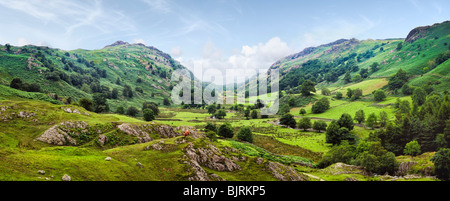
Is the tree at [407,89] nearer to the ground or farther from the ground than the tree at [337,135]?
farther from the ground

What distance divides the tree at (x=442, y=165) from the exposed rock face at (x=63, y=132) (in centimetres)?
7233

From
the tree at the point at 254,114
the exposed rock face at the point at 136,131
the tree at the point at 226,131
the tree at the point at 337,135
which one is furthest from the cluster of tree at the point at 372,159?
the tree at the point at 254,114

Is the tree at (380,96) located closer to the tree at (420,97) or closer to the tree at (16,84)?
the tree at (420,97)

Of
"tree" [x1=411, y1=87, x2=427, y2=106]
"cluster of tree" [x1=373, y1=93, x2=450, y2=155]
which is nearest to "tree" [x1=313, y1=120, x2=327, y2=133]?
"cluster of tree" [x1=373, y1=93, x2=450, y2=155]

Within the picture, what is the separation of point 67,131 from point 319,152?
7345 centimetres

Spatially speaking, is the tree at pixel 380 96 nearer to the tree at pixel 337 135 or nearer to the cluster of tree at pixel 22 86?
the tree at pixel 337 135

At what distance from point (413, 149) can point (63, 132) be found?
87.8 m

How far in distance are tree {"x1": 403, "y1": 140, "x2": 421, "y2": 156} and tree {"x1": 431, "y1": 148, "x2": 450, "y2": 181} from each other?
1917 cm

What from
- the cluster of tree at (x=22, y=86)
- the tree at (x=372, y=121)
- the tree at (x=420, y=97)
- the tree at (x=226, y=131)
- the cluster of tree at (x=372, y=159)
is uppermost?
the cluster of tree at (x=22, y=86)

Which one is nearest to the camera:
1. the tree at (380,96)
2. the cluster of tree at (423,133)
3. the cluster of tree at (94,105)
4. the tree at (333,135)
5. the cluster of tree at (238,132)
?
the cluster of tree at (423,133)

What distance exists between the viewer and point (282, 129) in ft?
338

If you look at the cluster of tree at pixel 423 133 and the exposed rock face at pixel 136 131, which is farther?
the cluster of tree at pixel 423 133

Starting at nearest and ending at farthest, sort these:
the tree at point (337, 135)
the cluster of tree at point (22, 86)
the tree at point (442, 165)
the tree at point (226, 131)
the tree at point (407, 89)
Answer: the tree at point (442, 165)
the tree at point (337, 135)
the tree at point (226, 131)
the cluster of tree at point (22, 86)
the tree at point (407, 89)

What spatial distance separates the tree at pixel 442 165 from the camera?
3706 centimetres
